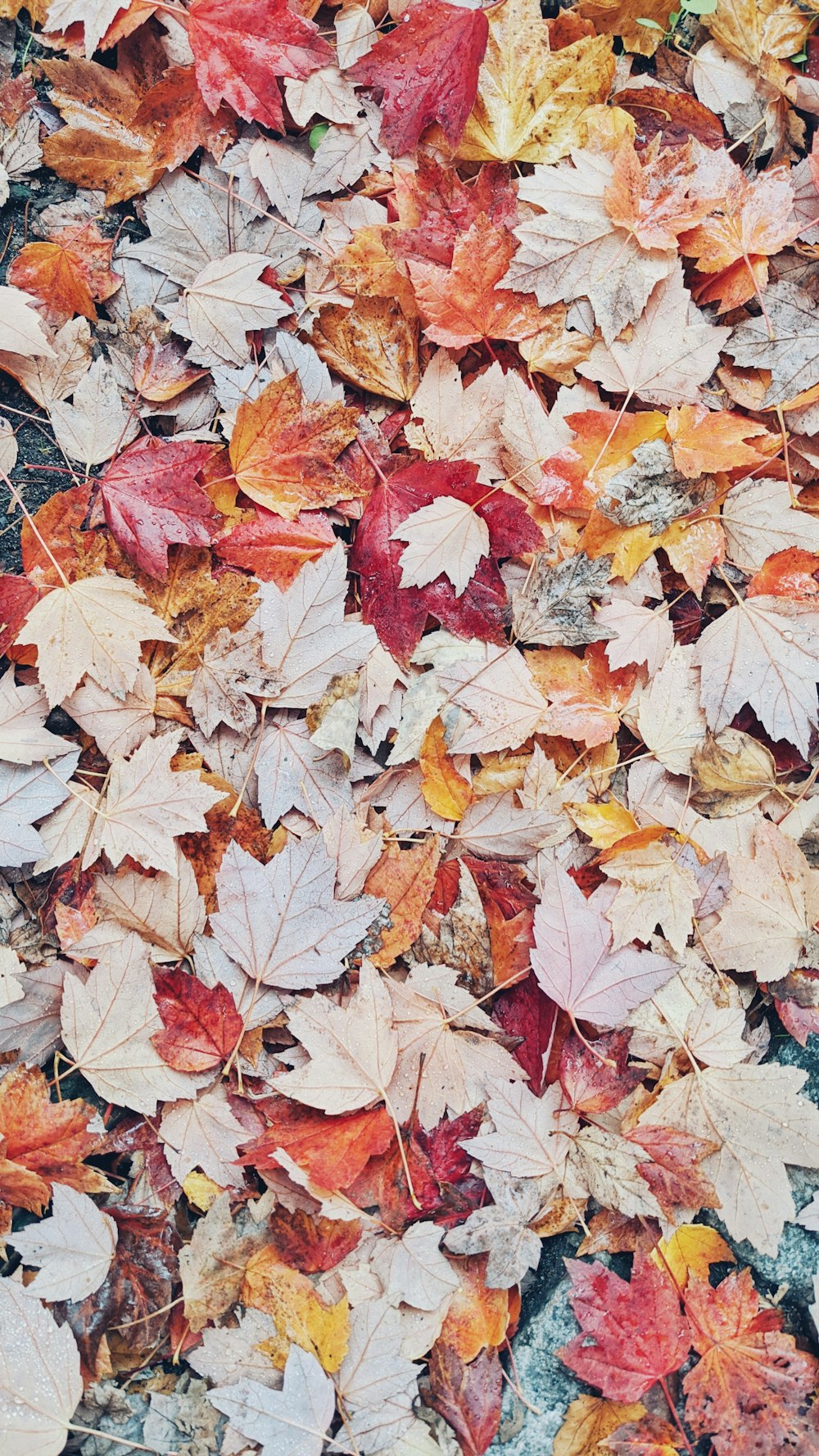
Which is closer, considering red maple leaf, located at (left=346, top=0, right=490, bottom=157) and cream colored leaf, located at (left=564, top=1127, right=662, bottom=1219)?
cream colored leaf, located at (left=564, top=1127, right=662, bottom=1219)

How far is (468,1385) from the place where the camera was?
1437 mm

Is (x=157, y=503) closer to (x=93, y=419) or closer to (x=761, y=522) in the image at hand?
(x=93, y=419)

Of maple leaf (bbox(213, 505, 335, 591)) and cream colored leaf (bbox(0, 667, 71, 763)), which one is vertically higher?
maple leaf (bbox(213, 505, 335, 591))

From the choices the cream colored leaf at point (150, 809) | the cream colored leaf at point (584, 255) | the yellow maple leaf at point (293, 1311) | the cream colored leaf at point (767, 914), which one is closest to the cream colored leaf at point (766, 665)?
the cream colored leaf at point (767, 914)

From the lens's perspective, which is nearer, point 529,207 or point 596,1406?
point 596,1406

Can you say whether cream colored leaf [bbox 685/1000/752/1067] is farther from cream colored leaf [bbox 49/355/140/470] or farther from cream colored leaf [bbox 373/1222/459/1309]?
cream colored leaf [bbox 49/355/140/470]

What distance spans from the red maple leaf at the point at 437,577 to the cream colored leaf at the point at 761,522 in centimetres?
39

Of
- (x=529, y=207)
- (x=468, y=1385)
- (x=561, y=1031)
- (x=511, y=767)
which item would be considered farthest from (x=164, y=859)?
(x=529, y=207)

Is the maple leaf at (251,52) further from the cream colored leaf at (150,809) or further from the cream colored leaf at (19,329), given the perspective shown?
the cream colored leaf at (150,809)

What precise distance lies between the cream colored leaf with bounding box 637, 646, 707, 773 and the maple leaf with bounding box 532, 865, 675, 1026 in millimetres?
309

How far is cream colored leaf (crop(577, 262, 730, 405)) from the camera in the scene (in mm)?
1763

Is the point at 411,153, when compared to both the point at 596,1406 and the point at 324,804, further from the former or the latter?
the point at 596,1406

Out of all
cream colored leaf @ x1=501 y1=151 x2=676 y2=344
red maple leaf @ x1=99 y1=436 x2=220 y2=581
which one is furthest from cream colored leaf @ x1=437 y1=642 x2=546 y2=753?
cream colored leaf @ x1=501 y1=151 x2=676 y2=344

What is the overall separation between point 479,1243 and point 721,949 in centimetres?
63
